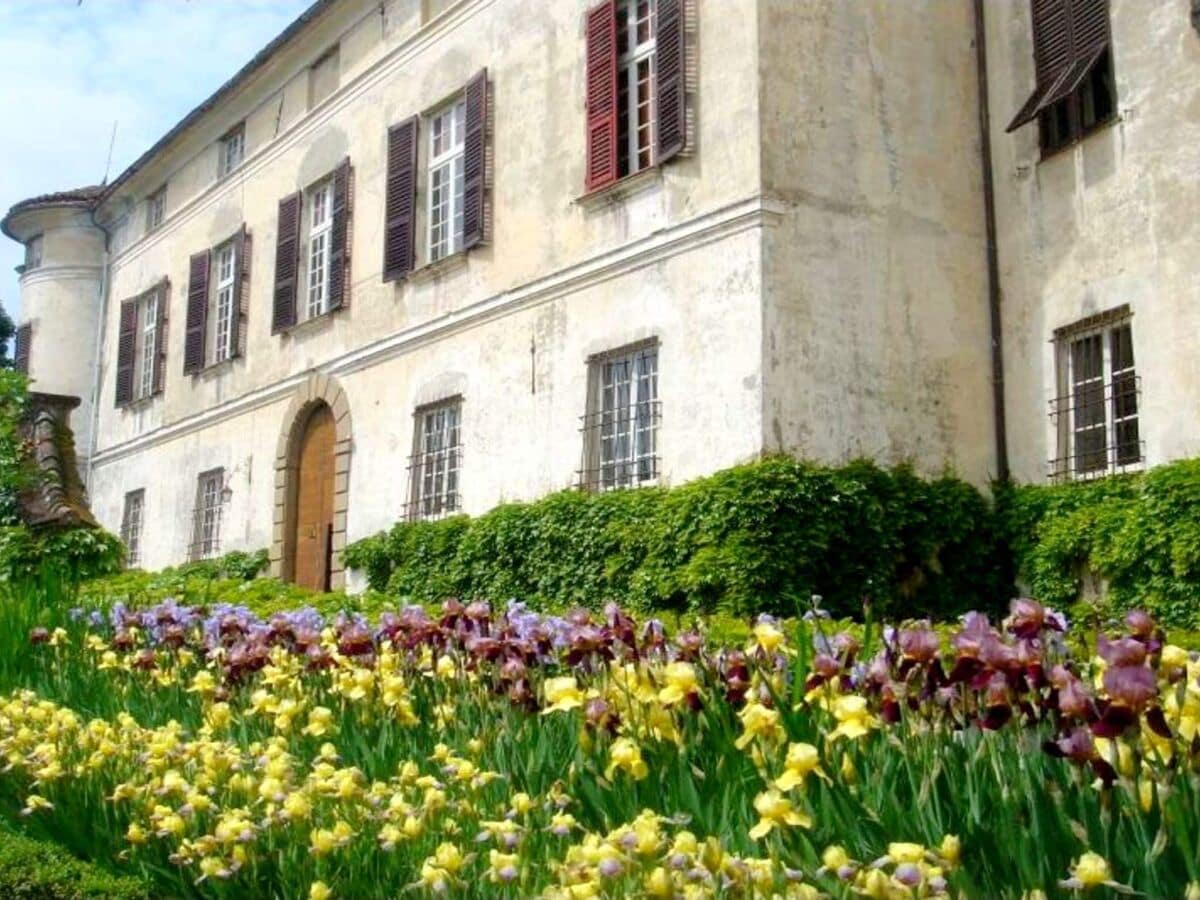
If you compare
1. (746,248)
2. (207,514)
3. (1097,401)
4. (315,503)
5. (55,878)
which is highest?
(746,248)

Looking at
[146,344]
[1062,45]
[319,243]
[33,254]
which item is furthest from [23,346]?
[1062,45]

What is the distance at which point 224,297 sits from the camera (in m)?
22.6

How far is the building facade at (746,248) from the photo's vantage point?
11.7 m

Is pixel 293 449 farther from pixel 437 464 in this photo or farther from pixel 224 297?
pixel 224 297

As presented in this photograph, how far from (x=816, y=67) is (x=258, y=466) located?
37.3ft

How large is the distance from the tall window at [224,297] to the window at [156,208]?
3.41 m

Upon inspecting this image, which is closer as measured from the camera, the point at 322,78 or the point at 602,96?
the point at 602,96

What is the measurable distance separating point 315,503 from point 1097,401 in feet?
35.8

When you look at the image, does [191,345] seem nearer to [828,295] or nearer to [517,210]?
[517,210]

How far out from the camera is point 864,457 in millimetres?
12039

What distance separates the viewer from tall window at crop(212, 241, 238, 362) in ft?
72.5

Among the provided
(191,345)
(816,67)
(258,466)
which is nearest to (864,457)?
(816,67)

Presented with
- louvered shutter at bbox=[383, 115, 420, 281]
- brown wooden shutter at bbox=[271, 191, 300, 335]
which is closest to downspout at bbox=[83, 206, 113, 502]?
brown wooden shutter at bbox=[271, 191, 300, 335]

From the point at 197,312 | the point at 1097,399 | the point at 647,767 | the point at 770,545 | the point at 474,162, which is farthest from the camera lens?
the point at 197,312
